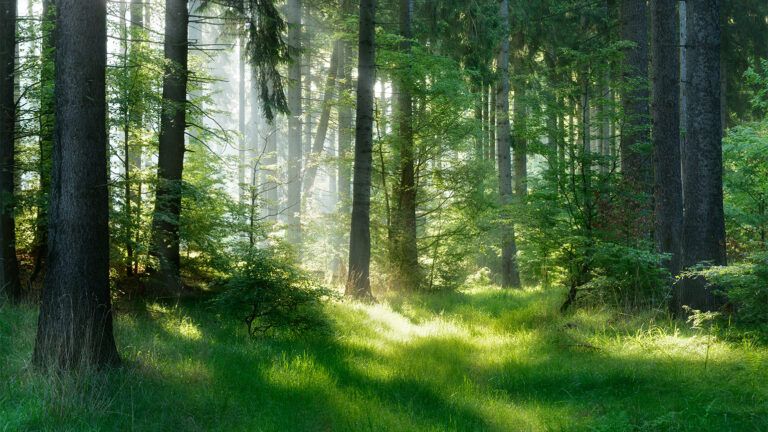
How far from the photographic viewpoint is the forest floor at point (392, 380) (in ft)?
16.3

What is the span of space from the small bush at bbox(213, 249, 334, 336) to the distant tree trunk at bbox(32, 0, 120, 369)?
1985 millimetres

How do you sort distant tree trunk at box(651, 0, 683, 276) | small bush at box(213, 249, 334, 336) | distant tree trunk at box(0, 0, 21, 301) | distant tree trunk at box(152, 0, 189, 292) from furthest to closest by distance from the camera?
distant tree trunk at box(152, 0, 189, 292), distant tree trunk at box(651, 0, 683, 276), distant tree trunk at box(0, 0, 21, 301), small bush at box(213, 249, 334, 336)

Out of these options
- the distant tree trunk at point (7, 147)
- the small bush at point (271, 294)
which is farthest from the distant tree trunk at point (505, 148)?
the distant tree trunk at point (7, 147)

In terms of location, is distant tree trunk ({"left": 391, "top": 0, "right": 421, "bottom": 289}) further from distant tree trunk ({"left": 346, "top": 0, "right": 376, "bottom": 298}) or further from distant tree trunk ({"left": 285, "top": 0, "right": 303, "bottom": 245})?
distant tree trunk ({"left": 285, "top": 0, "right": 303, "bottom": 245})

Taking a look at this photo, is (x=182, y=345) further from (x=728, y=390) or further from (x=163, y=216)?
(x=728, y=390)

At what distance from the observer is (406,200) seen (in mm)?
15539

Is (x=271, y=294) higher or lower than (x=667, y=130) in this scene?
lower

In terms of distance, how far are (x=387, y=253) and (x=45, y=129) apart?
8300 mm

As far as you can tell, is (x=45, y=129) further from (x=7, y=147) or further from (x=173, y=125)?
(x=173, y=125)

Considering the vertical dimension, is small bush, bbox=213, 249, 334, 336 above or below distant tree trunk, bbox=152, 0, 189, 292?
below

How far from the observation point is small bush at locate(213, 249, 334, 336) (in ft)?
25.5

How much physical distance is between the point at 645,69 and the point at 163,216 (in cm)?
1052

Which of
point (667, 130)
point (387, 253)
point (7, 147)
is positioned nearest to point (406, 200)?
point (387, 253)

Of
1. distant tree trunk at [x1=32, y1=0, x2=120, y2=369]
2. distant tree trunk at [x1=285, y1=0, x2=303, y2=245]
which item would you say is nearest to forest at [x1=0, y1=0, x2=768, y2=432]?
distant tree trunk at [x1=32, y1=0, x2=120, y2=369]
